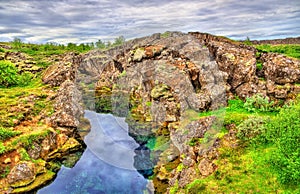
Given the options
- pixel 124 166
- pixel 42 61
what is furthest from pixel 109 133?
pixel 42 61

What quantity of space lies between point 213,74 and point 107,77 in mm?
25911

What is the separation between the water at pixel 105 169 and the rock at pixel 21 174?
5.81ft

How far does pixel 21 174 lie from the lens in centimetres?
2411

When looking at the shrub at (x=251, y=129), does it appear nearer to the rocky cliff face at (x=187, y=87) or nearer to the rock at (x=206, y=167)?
the rocky cliff face at (x=187, y=87)

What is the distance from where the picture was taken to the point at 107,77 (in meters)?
52.1

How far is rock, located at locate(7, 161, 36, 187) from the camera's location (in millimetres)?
23489

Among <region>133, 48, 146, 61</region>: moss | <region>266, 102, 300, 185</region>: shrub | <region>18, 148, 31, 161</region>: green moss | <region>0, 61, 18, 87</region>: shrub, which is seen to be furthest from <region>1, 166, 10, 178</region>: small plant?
<region>0, 61, 18, 87</region>: shrub

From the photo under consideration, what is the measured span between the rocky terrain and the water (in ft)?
3.52

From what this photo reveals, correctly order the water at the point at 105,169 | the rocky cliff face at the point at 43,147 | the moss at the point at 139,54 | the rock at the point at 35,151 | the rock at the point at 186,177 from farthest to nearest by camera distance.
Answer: the moss at the point at 139,54
the rock at the point at 35,151
the rocky cliff face at the point at 43,147
the water at the point at 105,169
the rock at the point at 186,177

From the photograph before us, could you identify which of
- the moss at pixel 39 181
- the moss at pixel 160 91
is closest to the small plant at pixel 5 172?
the moss at pixel 39 181

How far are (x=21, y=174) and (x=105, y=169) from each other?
7550 millimetres

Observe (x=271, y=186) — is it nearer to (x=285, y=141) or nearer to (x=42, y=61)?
(x=285, y=141)

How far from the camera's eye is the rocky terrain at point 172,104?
2306cm

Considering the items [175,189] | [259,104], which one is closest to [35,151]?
[175,189]
